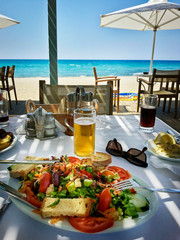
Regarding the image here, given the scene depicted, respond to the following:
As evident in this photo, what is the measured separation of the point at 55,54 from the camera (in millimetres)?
3707

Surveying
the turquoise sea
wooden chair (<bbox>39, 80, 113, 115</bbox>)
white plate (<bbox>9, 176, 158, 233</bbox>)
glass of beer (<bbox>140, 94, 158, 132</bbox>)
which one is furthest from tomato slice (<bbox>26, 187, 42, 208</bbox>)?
the turquoise sea

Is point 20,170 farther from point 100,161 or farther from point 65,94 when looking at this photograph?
point 65,94

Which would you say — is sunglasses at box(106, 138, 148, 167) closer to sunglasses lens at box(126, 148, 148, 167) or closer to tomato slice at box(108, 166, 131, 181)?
sunglasses lens at box(126, 148, 148, 167)

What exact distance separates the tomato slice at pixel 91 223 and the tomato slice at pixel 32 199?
0.11 meters

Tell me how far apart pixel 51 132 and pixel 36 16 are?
41020mm

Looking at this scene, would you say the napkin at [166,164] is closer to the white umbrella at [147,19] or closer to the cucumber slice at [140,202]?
the cucumber slice at [140,202]

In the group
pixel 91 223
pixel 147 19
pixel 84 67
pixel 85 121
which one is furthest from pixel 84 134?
pixel 84 67

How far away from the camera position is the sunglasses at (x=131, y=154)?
0.91 m

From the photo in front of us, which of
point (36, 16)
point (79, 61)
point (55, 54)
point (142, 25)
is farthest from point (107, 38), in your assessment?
point (55, 54)

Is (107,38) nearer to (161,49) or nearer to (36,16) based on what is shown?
(161,49)

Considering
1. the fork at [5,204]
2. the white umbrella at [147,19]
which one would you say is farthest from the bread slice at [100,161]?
the white umbrella at [147,19]

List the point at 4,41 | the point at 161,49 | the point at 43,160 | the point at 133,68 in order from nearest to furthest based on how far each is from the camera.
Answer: the point at 43,160, the point at 133,68, the point at 4,41, the point at 161,49

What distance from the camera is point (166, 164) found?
89 cm

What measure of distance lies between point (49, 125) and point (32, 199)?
2.07 ft
